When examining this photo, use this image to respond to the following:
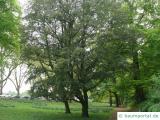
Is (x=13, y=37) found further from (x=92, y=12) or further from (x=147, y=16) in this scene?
(x=147, y=16)

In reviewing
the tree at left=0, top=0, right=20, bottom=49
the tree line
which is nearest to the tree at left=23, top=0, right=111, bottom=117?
the tree line

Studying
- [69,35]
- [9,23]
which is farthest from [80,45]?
[9,23]

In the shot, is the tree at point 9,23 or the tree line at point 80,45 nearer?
the tree line at point 80,45

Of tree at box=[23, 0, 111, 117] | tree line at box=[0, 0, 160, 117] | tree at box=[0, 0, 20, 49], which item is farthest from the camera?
tree at box=[0, 0, 20, 49]

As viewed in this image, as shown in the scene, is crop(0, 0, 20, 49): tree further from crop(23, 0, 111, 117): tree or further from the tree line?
crop(23, 0, 111, 117): tree

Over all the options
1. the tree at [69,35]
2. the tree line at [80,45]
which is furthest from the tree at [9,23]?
the tree at [69,35]

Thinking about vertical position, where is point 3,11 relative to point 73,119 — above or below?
above

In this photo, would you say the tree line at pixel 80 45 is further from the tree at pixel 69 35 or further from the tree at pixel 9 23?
the tree at pixel 9 23

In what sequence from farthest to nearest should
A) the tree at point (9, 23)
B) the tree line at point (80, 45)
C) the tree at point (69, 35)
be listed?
the tree at point (9, 23) → the tree at point (69, 35) → the tree line at point (80, 45)

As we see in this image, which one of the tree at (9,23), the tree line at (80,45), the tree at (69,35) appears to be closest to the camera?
the tree line at (80,45)

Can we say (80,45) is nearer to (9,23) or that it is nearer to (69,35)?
(69,35)

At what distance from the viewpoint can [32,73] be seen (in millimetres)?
32000

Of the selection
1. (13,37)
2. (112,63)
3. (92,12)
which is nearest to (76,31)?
(92,12)

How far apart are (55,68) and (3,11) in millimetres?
8385
